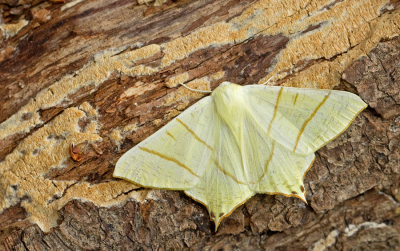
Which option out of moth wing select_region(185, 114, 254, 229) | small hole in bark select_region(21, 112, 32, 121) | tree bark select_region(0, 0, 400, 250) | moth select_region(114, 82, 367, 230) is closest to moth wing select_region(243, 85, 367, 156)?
moth select_region(114, 82, 367, 230)

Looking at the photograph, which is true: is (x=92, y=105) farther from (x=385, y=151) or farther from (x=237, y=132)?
A: (x=385, y=151)

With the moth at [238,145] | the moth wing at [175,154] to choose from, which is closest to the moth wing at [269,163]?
the moth at [238,145]

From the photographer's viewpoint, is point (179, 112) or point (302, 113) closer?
point (302, 113)

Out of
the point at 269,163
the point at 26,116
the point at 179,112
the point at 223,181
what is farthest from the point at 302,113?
the point at 26,116

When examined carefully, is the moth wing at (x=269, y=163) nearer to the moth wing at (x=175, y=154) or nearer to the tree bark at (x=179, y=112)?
the tree bark at (x=179, y=112)

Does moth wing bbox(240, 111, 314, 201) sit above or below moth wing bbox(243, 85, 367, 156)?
below

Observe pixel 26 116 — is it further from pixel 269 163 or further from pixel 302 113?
pixel 302 113

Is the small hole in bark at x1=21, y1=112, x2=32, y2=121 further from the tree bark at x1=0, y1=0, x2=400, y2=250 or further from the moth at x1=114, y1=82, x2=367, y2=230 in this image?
the moth at x1=114, y1=82, x2=367, y2=230

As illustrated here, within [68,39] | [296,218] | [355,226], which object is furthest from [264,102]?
[68,39]
